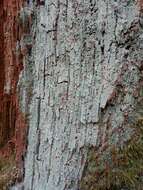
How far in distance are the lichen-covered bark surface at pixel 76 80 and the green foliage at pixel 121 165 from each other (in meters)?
0.03

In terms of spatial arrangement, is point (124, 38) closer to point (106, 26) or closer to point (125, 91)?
point (106, 26)

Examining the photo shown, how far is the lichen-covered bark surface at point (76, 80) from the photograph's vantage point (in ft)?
5.06

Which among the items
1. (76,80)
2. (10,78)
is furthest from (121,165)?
(10,78)

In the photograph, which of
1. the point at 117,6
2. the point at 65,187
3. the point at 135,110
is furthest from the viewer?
the point at 65,187

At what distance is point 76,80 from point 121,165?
14.7 inches

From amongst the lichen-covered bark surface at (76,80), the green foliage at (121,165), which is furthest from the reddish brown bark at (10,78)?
the green foliage at (121,165)

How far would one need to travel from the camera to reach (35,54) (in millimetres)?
1678

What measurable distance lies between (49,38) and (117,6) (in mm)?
295

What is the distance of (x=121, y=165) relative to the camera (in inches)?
64.4

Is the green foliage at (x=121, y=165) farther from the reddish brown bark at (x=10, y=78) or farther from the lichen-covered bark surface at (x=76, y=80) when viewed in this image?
the reddish brown bark at (x=10, y=78)

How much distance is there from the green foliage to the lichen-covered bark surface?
0.03 metres

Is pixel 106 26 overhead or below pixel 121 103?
overhead

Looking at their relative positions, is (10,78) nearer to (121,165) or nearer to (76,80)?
(76,80)

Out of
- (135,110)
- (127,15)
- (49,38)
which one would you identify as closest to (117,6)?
(127,15)
